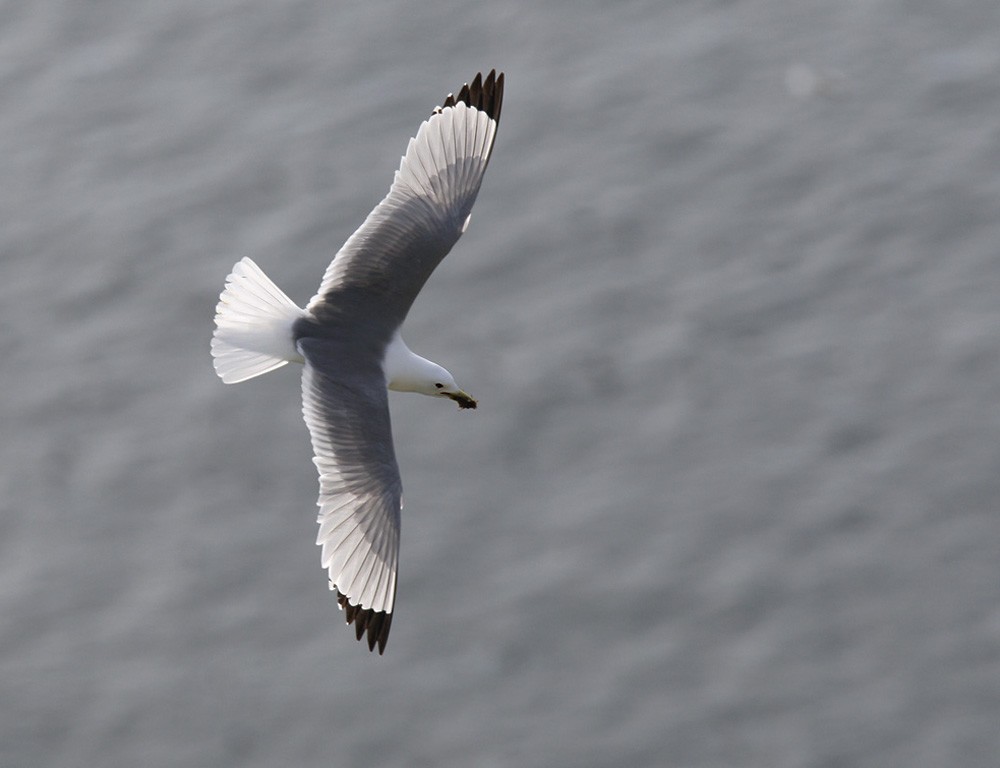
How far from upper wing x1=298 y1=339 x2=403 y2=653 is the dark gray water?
3.79 metres

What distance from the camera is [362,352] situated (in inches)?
376

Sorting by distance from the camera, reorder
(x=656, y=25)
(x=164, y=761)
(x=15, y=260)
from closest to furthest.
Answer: (x=164, y=761) → (x=15, y=260) → (x=656, y=25)

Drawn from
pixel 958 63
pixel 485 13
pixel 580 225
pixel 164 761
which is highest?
pixel 485 13

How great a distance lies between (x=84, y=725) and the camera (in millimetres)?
13273

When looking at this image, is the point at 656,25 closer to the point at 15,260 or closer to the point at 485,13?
the point at 485,13

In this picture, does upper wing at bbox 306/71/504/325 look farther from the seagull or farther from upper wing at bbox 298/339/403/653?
upper wing at bbox 298/339/403/653

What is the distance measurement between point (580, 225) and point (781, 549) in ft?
10.3

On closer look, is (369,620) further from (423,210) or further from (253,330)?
(423,210)

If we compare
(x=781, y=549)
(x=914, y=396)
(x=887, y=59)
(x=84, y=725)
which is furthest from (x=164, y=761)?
(x=887, y=59)

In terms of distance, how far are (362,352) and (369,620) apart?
4.16 ft

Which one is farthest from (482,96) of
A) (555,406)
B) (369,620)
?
(555,406)

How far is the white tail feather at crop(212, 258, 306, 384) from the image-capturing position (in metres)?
9.42

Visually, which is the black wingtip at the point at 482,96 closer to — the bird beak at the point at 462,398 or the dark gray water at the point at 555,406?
the bird beak at the point at 462,398

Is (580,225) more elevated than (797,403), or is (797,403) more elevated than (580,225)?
(580,225)
